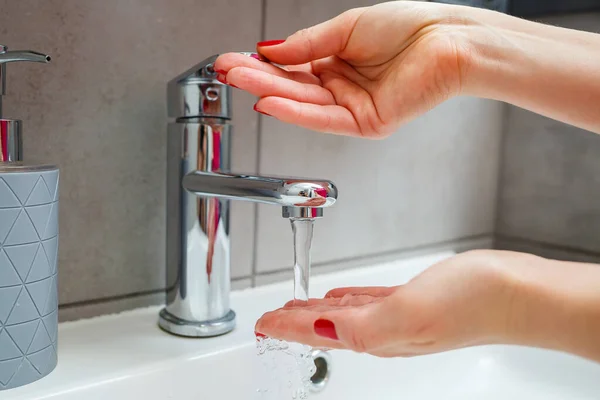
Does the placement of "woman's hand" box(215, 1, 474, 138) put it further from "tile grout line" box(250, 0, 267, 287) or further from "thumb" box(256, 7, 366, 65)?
"tile grout line" box(250, 0, 267, 287)

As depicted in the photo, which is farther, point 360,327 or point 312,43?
point 312,43

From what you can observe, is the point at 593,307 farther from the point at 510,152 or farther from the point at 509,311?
the point at 510,152

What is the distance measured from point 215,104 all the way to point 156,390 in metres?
0.23

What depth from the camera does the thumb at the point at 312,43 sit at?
466mm

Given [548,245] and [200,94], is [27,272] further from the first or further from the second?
[548,245]

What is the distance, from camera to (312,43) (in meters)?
0.48

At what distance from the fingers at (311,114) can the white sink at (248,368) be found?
203mm

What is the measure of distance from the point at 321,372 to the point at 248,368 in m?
0.08

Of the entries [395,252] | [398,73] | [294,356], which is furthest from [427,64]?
[395,252]

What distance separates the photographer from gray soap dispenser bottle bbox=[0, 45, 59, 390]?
39 centimetres

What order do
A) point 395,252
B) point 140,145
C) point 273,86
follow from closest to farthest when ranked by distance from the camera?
point 273,86, point 140,145, point 395,252

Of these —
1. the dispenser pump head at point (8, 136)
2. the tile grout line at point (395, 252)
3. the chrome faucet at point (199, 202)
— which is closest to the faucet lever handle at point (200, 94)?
the chrome faucet at point (199, 202)

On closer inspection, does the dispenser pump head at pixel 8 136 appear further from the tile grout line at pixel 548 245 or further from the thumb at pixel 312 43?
the tile grout line at pixel 548 245

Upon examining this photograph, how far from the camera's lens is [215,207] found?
0.51 metres
